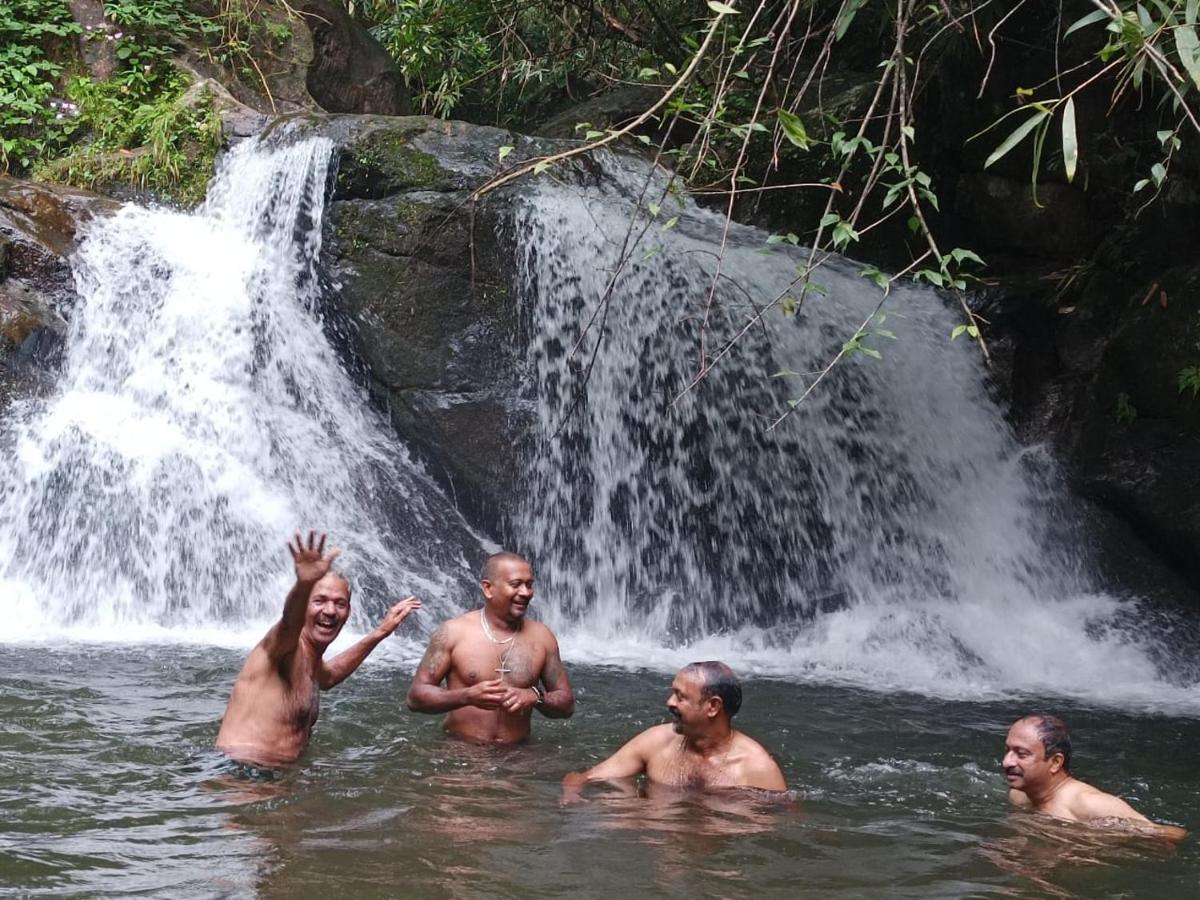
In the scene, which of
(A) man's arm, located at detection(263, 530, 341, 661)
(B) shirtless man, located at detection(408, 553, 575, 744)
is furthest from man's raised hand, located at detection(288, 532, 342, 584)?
(B) shirtless man, located at detection(408, 553, 575, 744)

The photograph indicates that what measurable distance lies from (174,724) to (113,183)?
7062 millimetres

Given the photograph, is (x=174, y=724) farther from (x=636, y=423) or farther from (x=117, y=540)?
(x=636, y=423)

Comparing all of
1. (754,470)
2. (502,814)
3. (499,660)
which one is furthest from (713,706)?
(754,470)

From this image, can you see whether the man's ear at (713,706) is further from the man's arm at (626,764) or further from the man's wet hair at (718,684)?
the man's arm at (626,764)

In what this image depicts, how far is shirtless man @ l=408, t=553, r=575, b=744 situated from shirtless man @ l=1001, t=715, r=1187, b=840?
190cm

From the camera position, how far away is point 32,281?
10.7 metres

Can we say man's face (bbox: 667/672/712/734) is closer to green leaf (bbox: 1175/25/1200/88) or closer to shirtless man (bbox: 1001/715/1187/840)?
shirtless man (bbox: 1001/715/1187/840)

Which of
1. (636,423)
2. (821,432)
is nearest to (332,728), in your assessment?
(636,423)

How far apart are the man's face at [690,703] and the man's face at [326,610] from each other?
4.36 ft

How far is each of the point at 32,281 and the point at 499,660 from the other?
637cm

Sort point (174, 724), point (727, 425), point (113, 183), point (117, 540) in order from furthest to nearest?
point (113, 183) → point (727, 425) → point (117, 540) → point (174, 724)

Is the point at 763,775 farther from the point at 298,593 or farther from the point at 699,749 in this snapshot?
the point at 298,593

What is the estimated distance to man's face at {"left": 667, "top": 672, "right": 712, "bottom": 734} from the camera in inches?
Answer: 211

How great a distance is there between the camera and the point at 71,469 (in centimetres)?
981
